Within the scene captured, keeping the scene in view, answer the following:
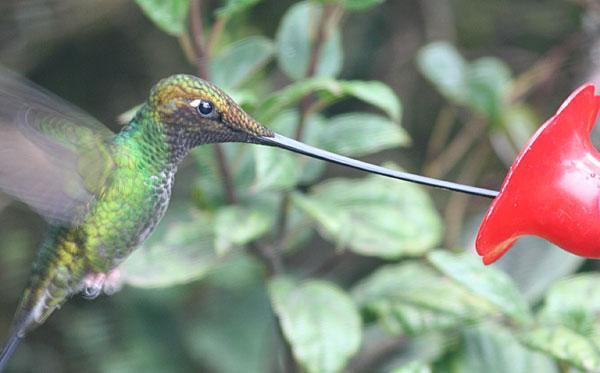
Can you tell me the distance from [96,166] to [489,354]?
0.91 metres

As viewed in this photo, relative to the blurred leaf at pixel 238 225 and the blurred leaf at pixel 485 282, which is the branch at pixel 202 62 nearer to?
the blurred leaf at pixel 238 225

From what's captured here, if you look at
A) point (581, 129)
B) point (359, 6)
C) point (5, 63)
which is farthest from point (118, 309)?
point (581, 129)

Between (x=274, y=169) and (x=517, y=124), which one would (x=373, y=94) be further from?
(x=517, y=124)

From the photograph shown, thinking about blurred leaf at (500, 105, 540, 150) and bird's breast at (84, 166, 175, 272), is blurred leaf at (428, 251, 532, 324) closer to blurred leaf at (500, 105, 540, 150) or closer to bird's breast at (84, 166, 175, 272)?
bird's breast at (84, 166, 175, 272)

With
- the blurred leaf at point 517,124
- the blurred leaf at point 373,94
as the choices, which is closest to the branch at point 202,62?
the blurred leaf at point 373,94

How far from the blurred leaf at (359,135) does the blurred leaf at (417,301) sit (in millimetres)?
281

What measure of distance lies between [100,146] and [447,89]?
1.28m

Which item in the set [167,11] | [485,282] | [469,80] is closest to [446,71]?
[469,80]

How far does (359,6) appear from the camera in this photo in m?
1.61

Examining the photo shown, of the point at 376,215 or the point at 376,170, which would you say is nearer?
the point at 376,170

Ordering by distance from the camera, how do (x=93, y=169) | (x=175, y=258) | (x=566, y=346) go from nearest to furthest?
(x=93, y=169) < (x=566, y=346) < (x=175, y=258)

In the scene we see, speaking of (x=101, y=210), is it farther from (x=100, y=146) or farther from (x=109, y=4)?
(x=109, y=4)

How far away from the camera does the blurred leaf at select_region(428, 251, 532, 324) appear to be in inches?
62.2

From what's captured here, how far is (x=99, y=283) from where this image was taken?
4.12ft
